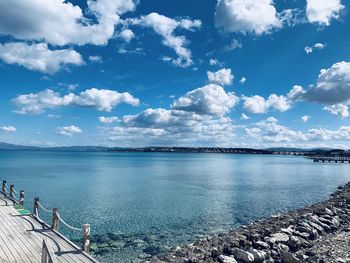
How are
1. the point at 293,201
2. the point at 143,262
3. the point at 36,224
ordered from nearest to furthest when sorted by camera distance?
the point at 143,262
the point at 36,224
the point at 293,201

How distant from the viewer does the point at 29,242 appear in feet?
54.5

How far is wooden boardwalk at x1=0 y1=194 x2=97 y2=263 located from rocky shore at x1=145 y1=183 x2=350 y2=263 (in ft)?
17.7

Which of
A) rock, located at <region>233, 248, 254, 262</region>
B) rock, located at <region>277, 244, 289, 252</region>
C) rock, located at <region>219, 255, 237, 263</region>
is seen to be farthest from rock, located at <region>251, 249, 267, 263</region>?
rock, located at <region>277, 244, 289, 252</region>

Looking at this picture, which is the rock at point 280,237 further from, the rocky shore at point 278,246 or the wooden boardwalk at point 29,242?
the wooden boardwalk at point 29,242

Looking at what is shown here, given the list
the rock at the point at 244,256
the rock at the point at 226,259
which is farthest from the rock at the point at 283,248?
the rock at the point at 226,259

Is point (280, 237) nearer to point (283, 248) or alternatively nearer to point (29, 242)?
point (283, 248)

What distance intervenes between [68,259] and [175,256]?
700cm

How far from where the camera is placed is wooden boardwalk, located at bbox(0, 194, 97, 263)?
14.6 metres

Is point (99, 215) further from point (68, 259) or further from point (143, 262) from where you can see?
point (68, 259)

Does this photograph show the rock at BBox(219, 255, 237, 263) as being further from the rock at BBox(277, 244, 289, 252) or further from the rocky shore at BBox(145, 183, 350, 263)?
the rock at BBox(277, 244, 289, 252)

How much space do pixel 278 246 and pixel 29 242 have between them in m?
14.7

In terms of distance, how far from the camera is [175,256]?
19.4 meters

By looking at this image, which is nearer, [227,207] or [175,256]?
[175,256]

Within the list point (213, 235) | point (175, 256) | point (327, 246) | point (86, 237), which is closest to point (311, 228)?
point (327, 246)
